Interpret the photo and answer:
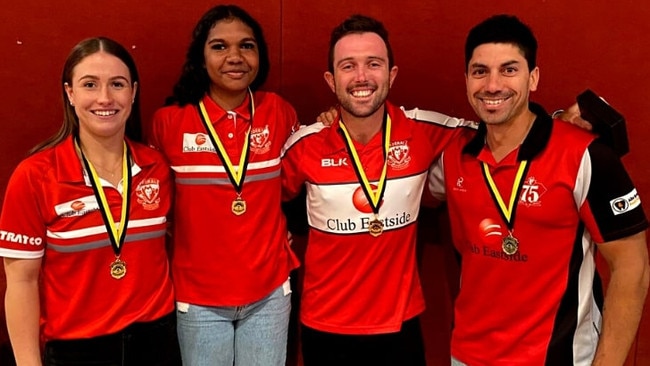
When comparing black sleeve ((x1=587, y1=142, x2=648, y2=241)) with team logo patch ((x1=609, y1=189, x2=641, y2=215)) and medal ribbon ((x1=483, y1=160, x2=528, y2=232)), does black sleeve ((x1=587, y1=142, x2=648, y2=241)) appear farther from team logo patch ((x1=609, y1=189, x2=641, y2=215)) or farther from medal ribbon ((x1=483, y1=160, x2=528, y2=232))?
medal ribbon ((x1=483, y1=160, x2=528, y2=232))

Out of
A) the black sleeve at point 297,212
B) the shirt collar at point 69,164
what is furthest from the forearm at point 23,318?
the black sleeve at point 297,212

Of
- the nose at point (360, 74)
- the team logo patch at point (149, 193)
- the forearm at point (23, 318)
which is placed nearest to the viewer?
the forearm at point (23, 318)

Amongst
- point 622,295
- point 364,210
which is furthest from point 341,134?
point 622,295

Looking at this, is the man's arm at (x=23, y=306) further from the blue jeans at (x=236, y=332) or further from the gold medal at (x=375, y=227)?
the gold medal at (x=375, y=227)

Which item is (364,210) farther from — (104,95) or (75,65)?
(75,65)

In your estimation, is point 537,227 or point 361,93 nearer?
point 537,227

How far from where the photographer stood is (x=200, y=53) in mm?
2219

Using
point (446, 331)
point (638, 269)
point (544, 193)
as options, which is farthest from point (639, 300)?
point (446, 331)

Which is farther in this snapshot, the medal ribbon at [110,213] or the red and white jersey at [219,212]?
the red and white jersey at [219,212]

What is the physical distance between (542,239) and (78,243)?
1351 mm

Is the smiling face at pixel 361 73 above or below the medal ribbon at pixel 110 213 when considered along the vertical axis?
above

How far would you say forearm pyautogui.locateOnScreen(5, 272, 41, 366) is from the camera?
5.88 ft

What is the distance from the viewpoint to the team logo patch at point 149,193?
1941mm

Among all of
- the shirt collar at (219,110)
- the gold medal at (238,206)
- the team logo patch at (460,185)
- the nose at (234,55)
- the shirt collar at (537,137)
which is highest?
the nose at (234,55)
